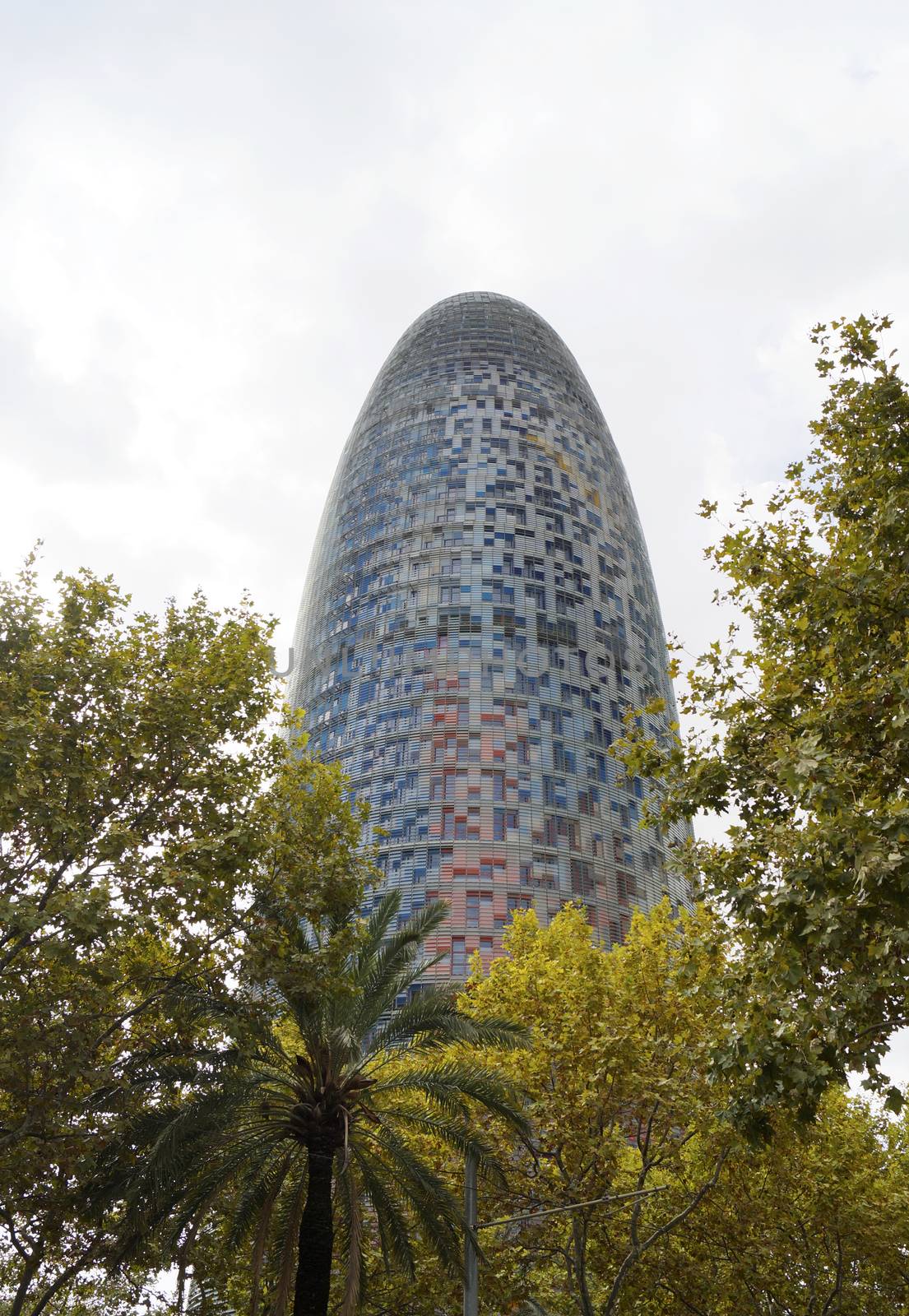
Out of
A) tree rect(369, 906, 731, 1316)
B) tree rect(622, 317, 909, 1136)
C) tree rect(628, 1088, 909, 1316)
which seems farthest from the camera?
tree rect(628, 1088, 909, 1316)

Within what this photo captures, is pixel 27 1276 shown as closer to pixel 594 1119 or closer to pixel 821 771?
Result: pixel 594 1119

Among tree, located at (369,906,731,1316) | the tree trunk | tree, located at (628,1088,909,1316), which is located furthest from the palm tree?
tree, located at (628,1088,909,1316)

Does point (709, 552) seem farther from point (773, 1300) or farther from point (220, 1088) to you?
point (773, 1300)

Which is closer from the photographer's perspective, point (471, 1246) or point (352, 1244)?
point (352, 1244)

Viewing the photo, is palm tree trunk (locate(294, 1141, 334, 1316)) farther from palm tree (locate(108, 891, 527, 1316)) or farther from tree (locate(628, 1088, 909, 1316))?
tree (locate(628, 1088, 909, 1316))

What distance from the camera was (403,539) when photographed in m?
69.8

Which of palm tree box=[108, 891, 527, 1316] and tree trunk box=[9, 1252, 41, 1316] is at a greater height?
palm tree box=[108, 891, 527, 1316]

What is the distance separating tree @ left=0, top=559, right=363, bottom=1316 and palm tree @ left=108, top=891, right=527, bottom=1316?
3.40 feet

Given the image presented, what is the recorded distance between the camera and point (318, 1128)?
1781 cm

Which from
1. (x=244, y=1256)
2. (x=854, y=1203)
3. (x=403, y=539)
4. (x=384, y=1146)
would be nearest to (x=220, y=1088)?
(x=384, y=1146)

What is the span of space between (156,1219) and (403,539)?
5509cm

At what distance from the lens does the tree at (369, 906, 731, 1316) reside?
760 inches

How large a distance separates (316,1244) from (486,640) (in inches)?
1906

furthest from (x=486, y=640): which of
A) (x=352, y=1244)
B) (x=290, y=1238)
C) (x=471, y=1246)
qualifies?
(x=352, y=1244)
